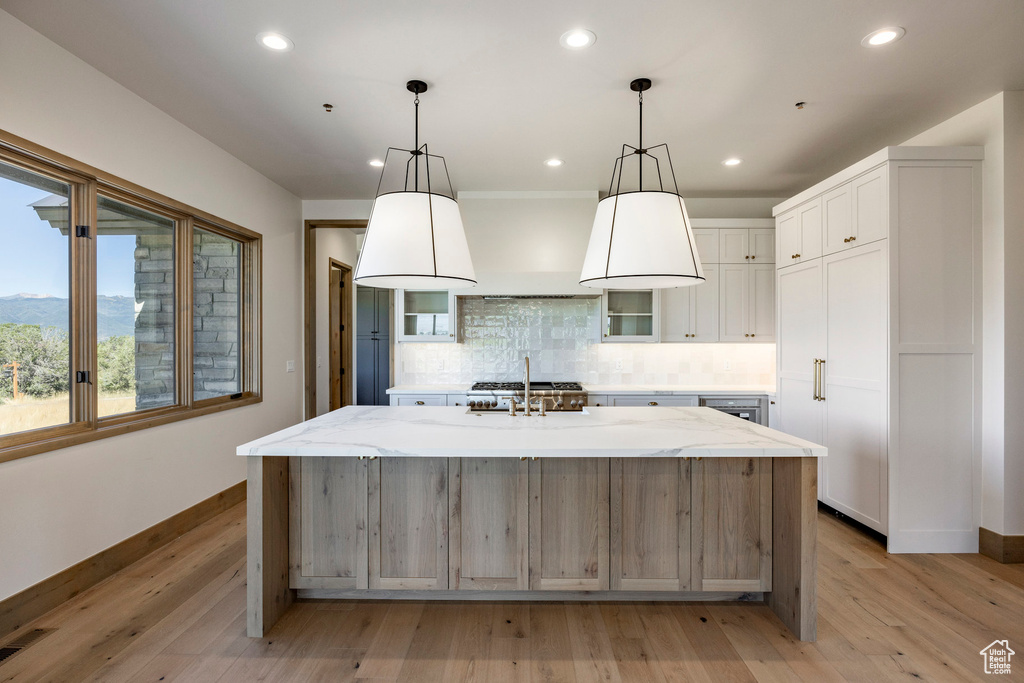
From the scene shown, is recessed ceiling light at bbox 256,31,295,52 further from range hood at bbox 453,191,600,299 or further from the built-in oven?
the built-in oven

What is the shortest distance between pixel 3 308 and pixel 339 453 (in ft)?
5.45

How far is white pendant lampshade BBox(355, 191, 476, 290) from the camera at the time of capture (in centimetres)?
209

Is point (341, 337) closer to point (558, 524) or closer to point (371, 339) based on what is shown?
point (371, 339)

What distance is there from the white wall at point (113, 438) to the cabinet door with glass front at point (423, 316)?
3.69ft

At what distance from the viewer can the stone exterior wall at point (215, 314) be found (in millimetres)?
3527

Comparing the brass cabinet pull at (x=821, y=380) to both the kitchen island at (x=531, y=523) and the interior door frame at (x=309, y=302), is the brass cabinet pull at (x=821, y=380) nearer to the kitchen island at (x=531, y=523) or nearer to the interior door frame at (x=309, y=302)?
the kitchen island at (x=531, y=523)

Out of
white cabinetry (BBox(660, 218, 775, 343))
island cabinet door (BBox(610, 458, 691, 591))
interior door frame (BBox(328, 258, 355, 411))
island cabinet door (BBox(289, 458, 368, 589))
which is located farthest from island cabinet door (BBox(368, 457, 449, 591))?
interior door frame (BBox(328, 258, 355, 411))

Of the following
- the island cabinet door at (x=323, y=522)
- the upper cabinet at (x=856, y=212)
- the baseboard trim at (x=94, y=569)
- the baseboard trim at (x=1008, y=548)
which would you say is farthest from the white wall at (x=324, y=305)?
the baseboard trim at (x=1008, y=548)

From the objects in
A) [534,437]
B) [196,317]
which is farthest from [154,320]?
[534,437]

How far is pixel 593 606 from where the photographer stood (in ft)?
7.77

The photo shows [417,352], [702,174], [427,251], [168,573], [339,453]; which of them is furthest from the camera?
[417,352]

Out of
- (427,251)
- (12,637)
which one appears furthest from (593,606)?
(12,637)

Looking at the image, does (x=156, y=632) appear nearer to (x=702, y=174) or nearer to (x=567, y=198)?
(x=567, y=198)

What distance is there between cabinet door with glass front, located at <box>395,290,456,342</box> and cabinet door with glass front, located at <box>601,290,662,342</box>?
146 cm
